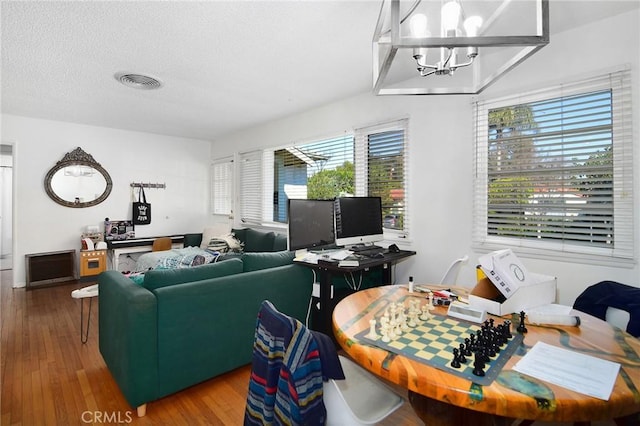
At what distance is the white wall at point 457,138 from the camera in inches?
80.7

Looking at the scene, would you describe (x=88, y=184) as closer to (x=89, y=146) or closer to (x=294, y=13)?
(x=89, y=146)

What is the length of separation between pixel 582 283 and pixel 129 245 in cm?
571

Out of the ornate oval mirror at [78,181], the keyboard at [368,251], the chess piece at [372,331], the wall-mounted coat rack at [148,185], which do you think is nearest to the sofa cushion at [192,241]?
the wall-mounted coat rack at [148,185]

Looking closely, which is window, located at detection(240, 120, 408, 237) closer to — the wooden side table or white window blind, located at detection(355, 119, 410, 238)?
white window blind, located at detection(355, 119, 410, 238)

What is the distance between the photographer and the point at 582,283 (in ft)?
7.12

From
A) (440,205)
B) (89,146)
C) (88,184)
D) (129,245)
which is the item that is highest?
(89,146)

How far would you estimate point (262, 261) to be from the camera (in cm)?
249

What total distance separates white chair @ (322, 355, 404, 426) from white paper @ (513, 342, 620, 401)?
0.56 meters

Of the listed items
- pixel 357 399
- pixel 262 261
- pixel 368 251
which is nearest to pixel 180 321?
pixel 262 261

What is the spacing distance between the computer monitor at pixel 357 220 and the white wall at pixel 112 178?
14.5 ft

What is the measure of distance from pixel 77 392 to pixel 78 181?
3997 mm

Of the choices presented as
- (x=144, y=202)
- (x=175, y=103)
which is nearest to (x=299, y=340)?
(x=175, y=103)

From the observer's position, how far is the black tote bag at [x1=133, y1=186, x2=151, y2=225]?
17.6 feet

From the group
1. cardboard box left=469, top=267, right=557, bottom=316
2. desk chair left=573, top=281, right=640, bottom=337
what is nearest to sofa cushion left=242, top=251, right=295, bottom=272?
cardboard box left=469, top=267, right=557, bottom=316
